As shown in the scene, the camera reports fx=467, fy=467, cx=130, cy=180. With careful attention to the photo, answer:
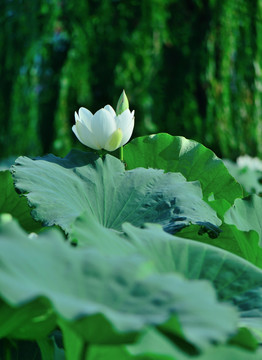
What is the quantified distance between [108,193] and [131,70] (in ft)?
10.4

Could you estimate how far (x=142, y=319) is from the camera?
310mm

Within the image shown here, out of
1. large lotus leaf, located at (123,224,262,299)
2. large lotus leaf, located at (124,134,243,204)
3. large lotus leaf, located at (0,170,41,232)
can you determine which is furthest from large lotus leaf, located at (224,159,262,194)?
large lotus leaf, located at (123,224,262,299)


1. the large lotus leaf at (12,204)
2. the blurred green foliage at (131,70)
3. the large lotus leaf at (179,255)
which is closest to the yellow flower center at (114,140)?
the large lotus leaf at (12,204)

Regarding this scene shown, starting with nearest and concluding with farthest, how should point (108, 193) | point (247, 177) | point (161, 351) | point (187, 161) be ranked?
point (161, 351), point (108, 193), point (187, 161), point (247, 177)

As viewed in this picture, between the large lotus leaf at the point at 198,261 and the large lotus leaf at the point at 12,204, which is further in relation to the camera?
the large lotus leaf at the point at 12,204

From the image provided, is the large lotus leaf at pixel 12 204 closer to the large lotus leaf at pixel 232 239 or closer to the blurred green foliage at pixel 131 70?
the large lotus leaf at pixel 232 239

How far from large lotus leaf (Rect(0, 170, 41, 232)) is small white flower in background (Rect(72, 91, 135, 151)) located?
16 cm

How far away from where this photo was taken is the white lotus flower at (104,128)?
0.85 meters

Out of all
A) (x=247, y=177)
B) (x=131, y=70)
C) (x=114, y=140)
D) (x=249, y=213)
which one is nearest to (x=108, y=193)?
(x=114, y=140)

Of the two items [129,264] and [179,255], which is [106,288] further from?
[179,255]

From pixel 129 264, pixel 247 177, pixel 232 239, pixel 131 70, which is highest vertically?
pixel 131 70

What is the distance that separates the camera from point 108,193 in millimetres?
773

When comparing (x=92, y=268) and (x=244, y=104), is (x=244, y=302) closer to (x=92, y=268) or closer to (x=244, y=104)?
(x=92, y=268)

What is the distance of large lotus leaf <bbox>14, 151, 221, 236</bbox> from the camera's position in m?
0.67
